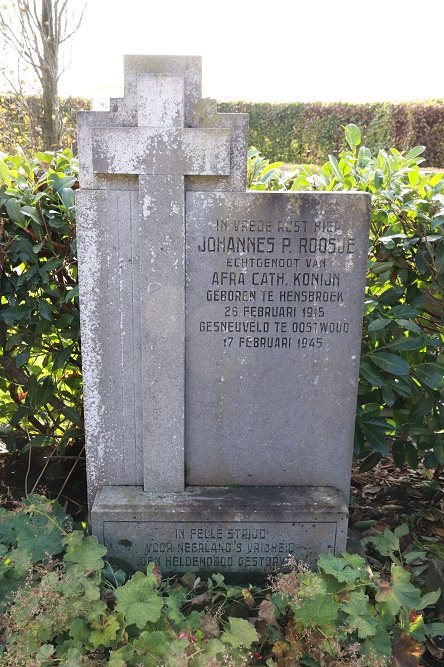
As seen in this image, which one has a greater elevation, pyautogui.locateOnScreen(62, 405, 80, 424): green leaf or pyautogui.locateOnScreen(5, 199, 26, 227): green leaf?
pyautogui.locateOnScreen(5, 199, 26, 227): green leaf

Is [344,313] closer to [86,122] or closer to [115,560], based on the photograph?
[86,122]

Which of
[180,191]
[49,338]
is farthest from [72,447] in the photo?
[180,191]

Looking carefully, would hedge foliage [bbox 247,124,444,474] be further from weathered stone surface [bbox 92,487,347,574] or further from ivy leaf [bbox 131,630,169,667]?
ivy leaf [bbox 131,630,169,667]

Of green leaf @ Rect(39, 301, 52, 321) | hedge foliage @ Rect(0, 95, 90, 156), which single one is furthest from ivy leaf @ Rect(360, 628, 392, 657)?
hedge foliage @ Rect(0, 95, 90, 156)

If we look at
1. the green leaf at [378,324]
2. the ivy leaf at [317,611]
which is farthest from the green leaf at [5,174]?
the ivy leaf at [317,611]

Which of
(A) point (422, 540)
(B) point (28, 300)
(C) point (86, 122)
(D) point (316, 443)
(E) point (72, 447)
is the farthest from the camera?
(E) point (72, 447)

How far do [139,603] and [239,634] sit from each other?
14.1 inches

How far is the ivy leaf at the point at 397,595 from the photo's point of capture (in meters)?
2.32

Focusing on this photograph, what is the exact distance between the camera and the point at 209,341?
101 inches

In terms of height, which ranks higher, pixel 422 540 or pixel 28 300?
pixel 28 300

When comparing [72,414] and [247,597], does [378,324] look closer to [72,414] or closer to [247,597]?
[247,597]

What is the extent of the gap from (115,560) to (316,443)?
100 cm

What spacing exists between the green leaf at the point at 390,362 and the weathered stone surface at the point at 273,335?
0.36m

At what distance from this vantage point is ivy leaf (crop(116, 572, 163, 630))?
6.82 ft
